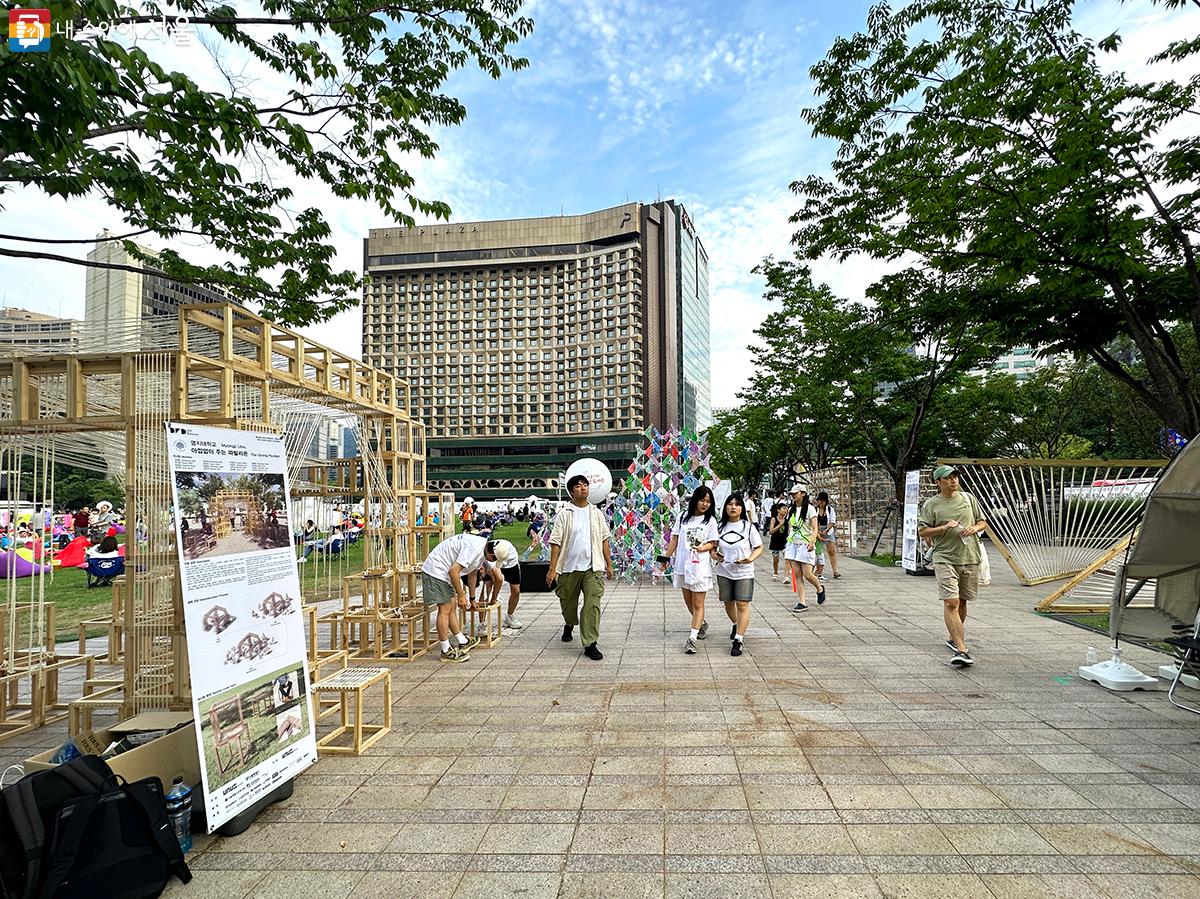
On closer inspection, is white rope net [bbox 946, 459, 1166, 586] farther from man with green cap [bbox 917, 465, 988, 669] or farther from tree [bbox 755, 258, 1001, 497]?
man with green cap [bbox 917, 465, 988, 669]

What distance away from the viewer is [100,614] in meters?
9.92

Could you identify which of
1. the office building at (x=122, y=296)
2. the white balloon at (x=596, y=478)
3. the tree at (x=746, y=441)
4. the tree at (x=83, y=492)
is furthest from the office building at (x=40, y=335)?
the tree at (x=83, y=492)

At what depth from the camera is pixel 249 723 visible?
3.23m

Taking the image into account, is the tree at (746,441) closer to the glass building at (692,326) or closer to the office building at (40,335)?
the office building at (40,335)

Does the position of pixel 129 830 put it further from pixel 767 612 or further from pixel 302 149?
pixel 767 612

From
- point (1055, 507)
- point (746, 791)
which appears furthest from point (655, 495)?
point (746, 791)

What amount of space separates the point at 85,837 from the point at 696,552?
5.13m

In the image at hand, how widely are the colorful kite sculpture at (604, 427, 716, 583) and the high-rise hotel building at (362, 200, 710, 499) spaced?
2877 inches

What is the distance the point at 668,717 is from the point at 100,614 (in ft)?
31.3

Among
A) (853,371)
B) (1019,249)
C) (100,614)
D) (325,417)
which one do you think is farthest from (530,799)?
(853,371)

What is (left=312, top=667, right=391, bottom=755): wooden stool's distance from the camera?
4.05 metres

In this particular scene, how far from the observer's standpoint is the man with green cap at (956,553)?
586 cm

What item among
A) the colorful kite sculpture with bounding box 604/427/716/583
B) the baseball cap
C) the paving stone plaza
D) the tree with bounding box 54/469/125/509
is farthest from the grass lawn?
the tree with bounding box 54/469/125/509

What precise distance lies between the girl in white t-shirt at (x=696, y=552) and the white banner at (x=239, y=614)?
401 centimetres
